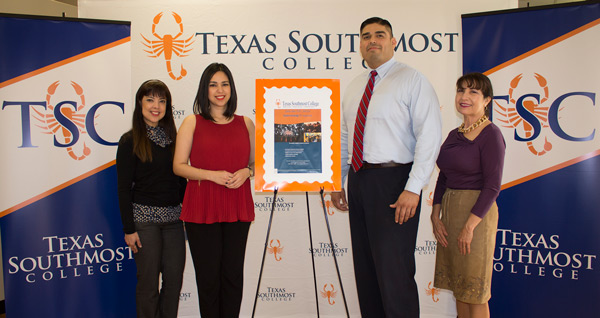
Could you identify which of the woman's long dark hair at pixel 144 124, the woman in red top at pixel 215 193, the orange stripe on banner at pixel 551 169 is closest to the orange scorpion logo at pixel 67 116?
the woman's long dark hair at pixel 144 124

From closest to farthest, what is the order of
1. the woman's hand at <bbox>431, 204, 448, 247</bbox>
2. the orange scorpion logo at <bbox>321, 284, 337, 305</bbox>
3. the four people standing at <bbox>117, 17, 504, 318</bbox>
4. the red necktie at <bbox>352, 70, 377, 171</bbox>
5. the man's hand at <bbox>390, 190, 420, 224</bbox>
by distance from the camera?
the man's hand at <bbox>390, 190, 420, 224</bbox> < the four people standing at <bbox>117, 17, 504, 318</bbox> < the red necktie at <bbox>352, 70, 377, 171</bbox> < the woman's hand at <bbox>431, 204, 448, 247</bbox> < the orange scorpion logo at <bbox>321, 284, 337, 305</bbox>

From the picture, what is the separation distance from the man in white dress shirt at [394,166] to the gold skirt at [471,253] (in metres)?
0.26

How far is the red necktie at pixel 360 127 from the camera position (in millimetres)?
2096

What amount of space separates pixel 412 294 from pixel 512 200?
4.72 feet

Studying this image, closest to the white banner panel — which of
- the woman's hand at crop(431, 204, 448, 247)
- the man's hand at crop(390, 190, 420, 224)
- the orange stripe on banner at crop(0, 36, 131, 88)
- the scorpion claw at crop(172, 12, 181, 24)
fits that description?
the scorpion claw at crop(172, 12, 181, 24)

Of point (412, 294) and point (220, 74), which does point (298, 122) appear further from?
point (412, 294)

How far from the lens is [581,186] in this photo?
2.71 meters

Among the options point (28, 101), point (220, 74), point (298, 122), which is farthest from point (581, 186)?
point (28, 101)

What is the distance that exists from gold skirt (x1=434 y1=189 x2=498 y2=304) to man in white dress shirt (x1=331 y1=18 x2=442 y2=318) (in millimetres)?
264

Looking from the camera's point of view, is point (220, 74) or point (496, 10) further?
point (496, 10)

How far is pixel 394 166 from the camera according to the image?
2012 mm

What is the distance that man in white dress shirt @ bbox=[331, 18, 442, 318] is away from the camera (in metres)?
1.93

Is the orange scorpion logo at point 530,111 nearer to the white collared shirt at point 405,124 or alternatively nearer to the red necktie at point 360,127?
the white collared shirt at point 405,124

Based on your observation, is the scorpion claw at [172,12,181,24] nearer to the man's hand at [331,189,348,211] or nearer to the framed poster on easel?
the framed poster on easel
